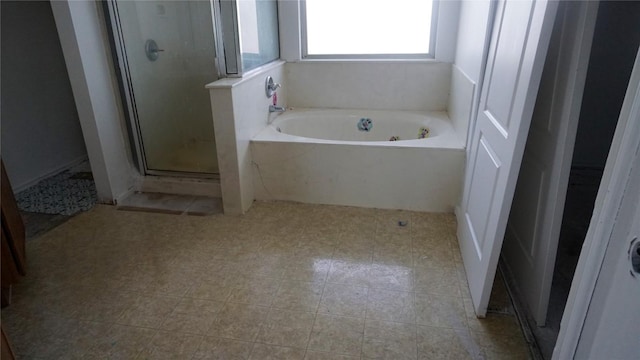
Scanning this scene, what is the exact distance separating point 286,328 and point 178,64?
Result: 84.9 inches

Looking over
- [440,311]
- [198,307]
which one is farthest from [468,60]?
[198,307]

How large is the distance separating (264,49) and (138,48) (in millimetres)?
860

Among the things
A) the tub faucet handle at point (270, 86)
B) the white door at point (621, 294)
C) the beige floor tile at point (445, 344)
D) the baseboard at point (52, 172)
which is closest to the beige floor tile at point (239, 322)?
the beige floor tile at point (445, 344)

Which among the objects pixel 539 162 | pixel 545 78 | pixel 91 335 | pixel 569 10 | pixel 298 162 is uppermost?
pixel 569 10

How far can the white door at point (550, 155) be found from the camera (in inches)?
47.9

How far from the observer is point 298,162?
248 cm

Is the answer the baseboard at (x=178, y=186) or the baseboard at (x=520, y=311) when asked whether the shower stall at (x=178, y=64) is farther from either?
the baseboard at (x=520, y=311)

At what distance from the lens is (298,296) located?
1.70 m

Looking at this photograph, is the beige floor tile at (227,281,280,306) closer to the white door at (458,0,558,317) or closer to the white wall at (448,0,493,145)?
the white door at (458,0,558,317)

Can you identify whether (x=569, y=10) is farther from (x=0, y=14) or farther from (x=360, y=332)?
(x=0, y=14)

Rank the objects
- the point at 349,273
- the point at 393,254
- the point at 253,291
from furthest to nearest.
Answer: the point at 393,254 < the point at 349,273 < the point at 253,291

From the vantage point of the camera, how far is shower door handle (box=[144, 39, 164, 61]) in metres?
2.68

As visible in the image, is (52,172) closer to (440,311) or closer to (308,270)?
(308,270)

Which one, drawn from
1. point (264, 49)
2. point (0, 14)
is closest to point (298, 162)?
point (264, 49)
